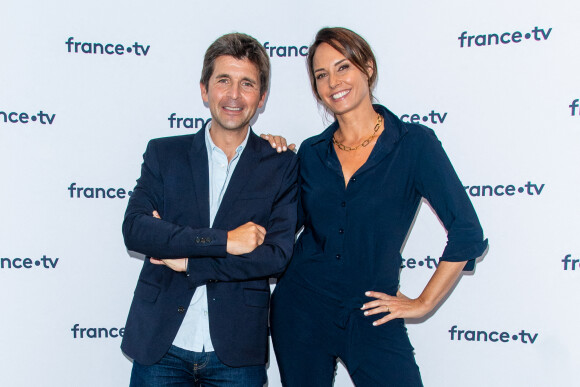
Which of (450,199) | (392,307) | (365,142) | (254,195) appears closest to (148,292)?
(254,195)

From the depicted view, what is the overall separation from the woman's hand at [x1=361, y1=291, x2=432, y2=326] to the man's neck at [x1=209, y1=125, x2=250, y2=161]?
0.83 meters

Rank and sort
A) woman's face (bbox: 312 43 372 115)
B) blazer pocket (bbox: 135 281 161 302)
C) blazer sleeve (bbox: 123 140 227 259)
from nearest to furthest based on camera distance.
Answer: blazer sleeve (bbox: 123 140 227 259)
blazer pocket (bbox: 135 281 161 302)
woman's face (bbox: 312 43 372 115)

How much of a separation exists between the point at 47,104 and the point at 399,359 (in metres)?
2.29

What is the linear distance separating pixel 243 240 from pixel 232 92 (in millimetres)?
618

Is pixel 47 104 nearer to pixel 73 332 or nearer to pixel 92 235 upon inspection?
pixel 92 235

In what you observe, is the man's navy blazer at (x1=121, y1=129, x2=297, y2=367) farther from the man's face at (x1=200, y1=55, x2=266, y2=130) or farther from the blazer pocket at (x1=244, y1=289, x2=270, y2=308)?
the man's face at (x1=200, y1=55, x2=266, y2=130)

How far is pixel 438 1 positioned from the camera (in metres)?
2.70

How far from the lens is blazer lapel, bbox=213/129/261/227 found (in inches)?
78.9

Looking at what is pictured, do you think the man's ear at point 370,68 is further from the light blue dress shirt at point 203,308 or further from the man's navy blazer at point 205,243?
the light blue dress shirt at point 203,308

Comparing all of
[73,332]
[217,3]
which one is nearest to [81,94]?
[217,3]

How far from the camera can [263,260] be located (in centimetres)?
193

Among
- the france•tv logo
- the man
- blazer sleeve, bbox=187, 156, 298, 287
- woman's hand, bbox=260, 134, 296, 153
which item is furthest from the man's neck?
the france•tv logo

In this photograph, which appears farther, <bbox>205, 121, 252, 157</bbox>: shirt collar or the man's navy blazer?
<bbox>205, 121, 252, 157</bbox>: shirt collar

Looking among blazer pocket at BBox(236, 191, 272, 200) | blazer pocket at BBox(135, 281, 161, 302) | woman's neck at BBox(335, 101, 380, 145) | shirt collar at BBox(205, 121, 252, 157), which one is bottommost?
blazer pocket at BBox(135, 281, 161, 302)
